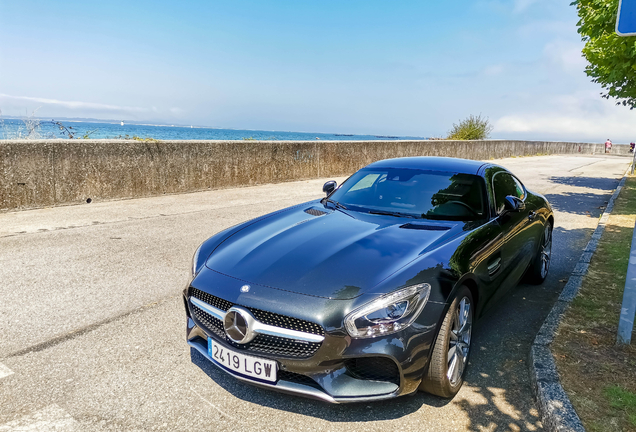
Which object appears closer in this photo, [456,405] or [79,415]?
[79,415]

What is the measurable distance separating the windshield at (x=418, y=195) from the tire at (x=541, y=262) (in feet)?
5.06

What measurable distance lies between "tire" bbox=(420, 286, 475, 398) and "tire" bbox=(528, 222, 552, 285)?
2.23 m

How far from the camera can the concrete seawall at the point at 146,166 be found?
842cm

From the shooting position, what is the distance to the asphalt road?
265 centimetres

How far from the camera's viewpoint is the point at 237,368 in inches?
103

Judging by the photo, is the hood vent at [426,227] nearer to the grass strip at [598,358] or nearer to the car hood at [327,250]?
the car hood at [327,250]

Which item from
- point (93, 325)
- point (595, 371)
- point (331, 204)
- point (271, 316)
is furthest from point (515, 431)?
point (93, 325)

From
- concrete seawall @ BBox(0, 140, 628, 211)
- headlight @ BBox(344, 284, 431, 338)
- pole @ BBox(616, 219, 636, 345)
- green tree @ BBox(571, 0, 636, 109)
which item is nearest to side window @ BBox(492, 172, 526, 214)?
pole @ BBox(616, 219, 636, 345)

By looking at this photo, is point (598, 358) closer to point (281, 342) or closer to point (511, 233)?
point (511, 233)

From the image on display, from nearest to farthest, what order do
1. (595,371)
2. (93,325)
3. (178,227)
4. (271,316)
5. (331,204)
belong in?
(271,316)
(595,371)
(93,325)
(331,204)
(178,227)

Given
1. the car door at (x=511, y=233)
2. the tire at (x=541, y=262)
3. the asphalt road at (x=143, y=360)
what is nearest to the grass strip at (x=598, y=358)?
the asphalt road at (x=143, y=360)

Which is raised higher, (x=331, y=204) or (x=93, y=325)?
(x=331, y=204)

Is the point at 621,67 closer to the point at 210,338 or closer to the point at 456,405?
the point at 456,405

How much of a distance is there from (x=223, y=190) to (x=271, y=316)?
9.79 m
